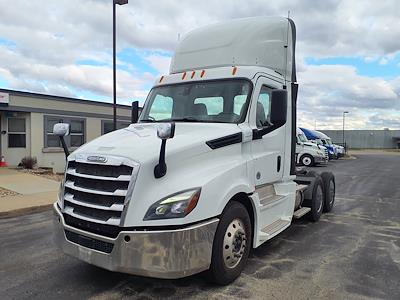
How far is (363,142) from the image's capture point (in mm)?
81438

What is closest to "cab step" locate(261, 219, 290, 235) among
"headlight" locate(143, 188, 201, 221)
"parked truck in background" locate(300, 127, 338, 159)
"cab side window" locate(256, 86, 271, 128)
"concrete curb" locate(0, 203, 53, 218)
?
"cab side window" locate(256, 86, 271, 128)

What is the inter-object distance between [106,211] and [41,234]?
381cm

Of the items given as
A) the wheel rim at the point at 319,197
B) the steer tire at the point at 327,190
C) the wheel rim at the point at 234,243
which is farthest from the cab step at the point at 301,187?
the wheel rim at the point at 234,243

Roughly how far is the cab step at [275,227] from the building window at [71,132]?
14.5 meters

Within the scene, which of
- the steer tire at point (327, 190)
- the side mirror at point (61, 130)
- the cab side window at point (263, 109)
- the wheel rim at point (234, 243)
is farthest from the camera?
the steer tire at point (327, 190)

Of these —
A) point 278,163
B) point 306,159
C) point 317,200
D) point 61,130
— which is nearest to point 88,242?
point 61,130

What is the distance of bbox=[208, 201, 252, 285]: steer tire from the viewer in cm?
429

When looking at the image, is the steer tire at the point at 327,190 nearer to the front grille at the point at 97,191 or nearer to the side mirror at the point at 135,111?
the side mirror at the point at 135,111

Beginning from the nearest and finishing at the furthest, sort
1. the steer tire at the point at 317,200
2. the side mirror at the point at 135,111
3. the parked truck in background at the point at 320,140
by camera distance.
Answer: the side mirror at the point at 135,111 → the steer tire at the point at 317,200 → the parked truck in background at the point at 320,140

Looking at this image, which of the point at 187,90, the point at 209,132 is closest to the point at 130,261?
the point at 209,132

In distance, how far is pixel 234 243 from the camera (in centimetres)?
455

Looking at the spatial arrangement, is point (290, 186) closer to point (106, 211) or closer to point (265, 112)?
point (265, 112)

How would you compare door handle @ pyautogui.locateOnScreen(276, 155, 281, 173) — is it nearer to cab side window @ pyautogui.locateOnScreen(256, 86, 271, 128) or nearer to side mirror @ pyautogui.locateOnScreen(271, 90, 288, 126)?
cab side window @ pyautogui.locateOnScreen(256, 86, 271, 128)

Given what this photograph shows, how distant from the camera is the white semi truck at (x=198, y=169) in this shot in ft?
12.7
